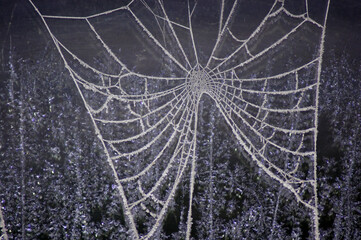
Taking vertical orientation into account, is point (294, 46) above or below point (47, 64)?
above

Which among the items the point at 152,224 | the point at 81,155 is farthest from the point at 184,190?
the point at 81,155

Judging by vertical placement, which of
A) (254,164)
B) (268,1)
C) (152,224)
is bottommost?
(152,224)

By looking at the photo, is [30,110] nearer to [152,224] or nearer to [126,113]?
[126,113]

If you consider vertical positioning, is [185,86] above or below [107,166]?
above
